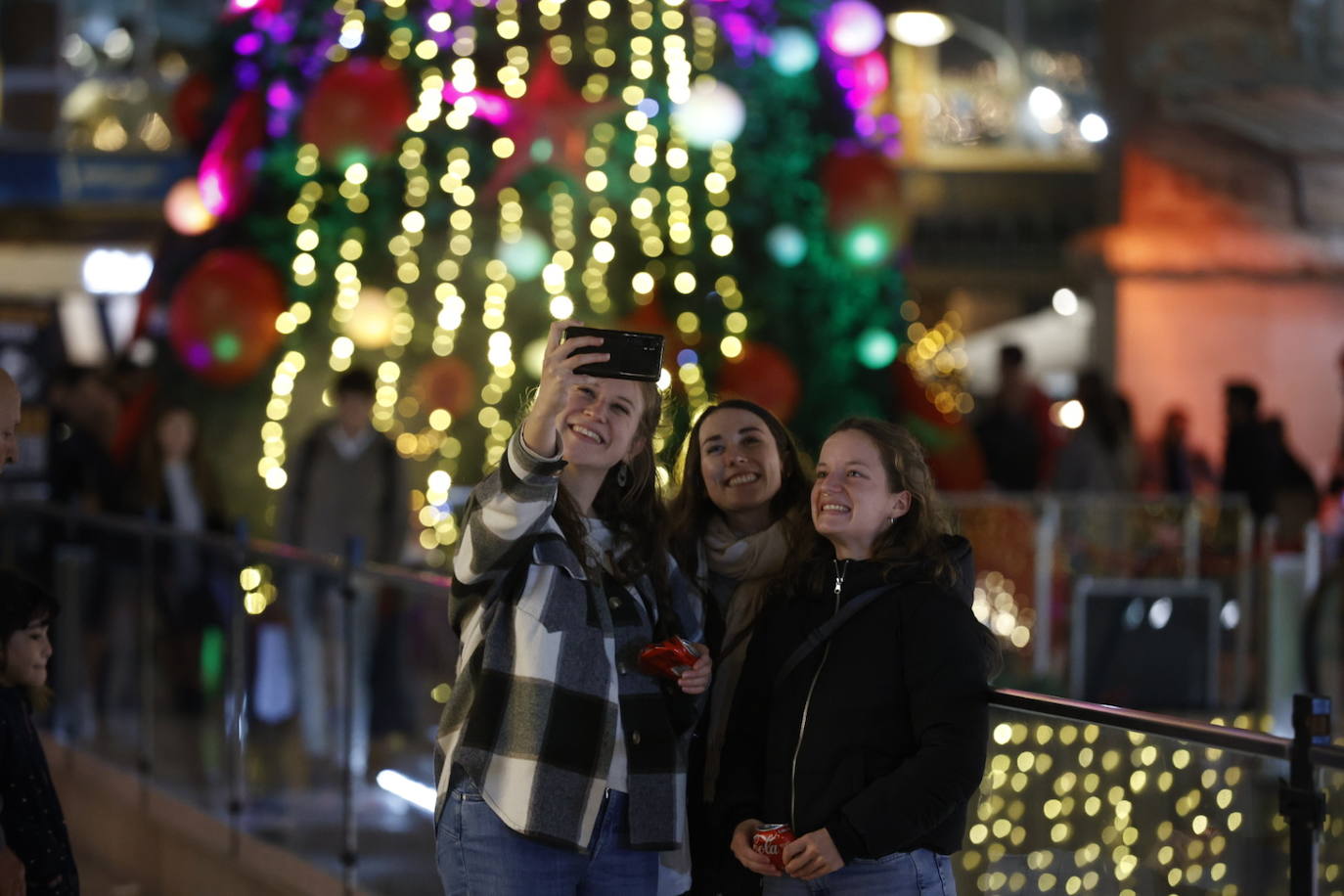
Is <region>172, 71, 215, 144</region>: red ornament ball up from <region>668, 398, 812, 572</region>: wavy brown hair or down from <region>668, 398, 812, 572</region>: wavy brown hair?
up

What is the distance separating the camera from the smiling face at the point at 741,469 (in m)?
3.54

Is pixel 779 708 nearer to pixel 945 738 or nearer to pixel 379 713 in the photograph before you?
pixel 945 738

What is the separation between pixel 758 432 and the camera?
3.55m

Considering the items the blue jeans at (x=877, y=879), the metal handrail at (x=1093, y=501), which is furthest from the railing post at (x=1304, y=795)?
the metal handrail at (x=1093, y=501)

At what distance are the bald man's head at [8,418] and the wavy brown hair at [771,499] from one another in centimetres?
131

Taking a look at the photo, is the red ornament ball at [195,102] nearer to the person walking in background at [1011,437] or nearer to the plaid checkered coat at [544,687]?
the person walking in background at [1011,437]

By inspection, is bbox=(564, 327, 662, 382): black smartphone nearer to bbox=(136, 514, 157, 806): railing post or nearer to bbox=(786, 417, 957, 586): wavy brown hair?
bbox=(786, 417, 957, 586): wavy brown hair

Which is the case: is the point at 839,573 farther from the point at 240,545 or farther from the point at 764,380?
the point at 764,380

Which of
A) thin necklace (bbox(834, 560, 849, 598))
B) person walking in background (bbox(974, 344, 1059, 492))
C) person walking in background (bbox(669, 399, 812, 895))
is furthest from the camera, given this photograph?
person walking in background (bbox(974, 344, 1059, 492))

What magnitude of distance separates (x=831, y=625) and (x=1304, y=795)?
80 centimetres

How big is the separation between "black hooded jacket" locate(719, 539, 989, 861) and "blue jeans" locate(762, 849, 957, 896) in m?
0.05

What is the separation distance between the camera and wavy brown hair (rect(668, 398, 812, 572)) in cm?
357

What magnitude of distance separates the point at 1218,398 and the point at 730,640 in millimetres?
12341

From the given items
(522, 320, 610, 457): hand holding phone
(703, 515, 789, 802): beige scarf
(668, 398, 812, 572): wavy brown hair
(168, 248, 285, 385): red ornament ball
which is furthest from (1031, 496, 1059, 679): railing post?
(522, 320, 610, 457): hand holding phone
